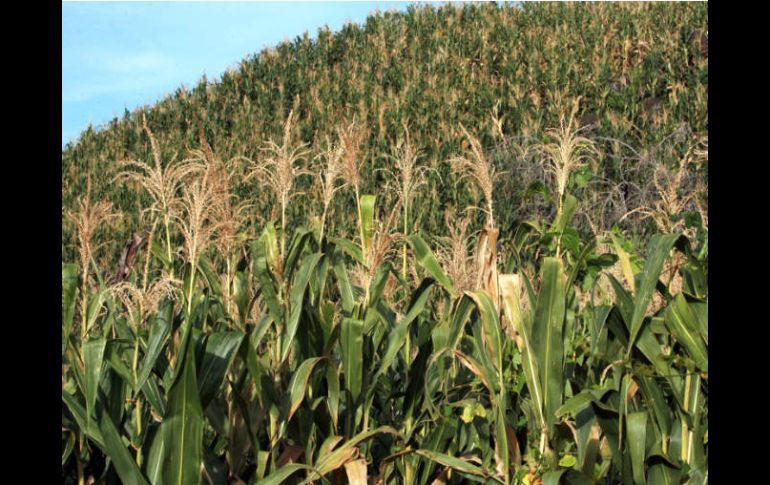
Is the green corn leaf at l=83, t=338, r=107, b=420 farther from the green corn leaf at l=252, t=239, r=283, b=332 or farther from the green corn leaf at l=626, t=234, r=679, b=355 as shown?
the green corn leaf at l=626, t=234, r=679, b=355

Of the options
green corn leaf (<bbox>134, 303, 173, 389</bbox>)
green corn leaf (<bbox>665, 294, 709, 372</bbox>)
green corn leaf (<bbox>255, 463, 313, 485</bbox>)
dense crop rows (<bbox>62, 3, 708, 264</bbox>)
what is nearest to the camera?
green corn leaf (<bbox>134, 303, 173, 389</bbox>)

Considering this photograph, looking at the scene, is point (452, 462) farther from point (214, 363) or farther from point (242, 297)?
point (242, 297)

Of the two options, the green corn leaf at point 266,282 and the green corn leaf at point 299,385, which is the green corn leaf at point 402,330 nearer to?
the green corn leaf at point 299,385

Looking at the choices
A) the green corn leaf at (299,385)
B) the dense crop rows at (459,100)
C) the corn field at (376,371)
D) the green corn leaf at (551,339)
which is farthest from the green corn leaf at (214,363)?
the dense crop rows at (459,100)

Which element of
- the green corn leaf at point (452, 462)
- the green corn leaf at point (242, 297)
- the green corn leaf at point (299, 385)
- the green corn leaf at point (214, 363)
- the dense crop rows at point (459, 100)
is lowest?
the green corn leaf at point (452, 462)

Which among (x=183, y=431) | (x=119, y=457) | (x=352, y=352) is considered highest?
(x=352, y=352)

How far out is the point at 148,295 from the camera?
341 centimetres

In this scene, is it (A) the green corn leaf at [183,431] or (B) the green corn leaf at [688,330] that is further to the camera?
(B) the green corn leaf at [688,330]

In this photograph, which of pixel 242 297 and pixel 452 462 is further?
pixel 242 297

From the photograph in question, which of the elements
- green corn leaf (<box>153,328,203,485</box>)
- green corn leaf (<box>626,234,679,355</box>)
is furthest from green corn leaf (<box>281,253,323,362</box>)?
green corn leaf (<box>626,234,679,355</box>)

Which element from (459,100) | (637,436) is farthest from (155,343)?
(459,100)

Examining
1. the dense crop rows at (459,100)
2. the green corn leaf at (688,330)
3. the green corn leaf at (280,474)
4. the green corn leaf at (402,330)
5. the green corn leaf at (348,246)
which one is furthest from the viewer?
the dense crop rows at (459,100)

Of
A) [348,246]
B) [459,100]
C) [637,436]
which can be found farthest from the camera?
[459,100]
